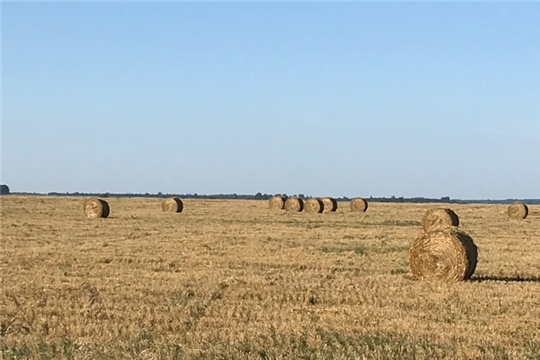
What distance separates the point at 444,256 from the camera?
16.8 meters

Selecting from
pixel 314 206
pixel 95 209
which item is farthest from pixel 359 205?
pixel 95 209

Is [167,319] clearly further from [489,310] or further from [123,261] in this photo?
[123,261]

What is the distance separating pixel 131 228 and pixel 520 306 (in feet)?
68.4

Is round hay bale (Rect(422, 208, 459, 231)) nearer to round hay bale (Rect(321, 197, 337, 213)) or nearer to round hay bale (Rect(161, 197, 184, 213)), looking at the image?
round hay bale (Rect(321, 197, 337, 213))

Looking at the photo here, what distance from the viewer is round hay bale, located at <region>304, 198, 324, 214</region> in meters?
50.3

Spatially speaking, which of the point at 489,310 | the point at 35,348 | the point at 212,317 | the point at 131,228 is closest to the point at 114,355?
the point at 35,348

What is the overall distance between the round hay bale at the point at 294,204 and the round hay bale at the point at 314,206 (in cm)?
95

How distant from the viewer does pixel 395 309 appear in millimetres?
12398

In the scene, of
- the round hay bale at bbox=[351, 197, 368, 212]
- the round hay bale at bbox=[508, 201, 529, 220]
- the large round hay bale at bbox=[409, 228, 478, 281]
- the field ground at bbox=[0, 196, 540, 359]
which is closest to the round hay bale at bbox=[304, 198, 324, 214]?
the round hay bale at bbox=[351, 197, 368, 212]

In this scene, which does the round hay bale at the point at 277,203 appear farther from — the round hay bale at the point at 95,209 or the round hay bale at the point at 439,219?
the round hay bale at the point at 439,219

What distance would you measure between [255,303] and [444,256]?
5295mm

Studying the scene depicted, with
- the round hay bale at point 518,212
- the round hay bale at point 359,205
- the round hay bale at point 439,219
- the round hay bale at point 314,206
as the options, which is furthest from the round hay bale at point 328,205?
the round hay bale at point 439,219

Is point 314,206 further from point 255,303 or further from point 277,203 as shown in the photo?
point 255,303

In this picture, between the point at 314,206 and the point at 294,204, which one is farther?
the point at 294,204
